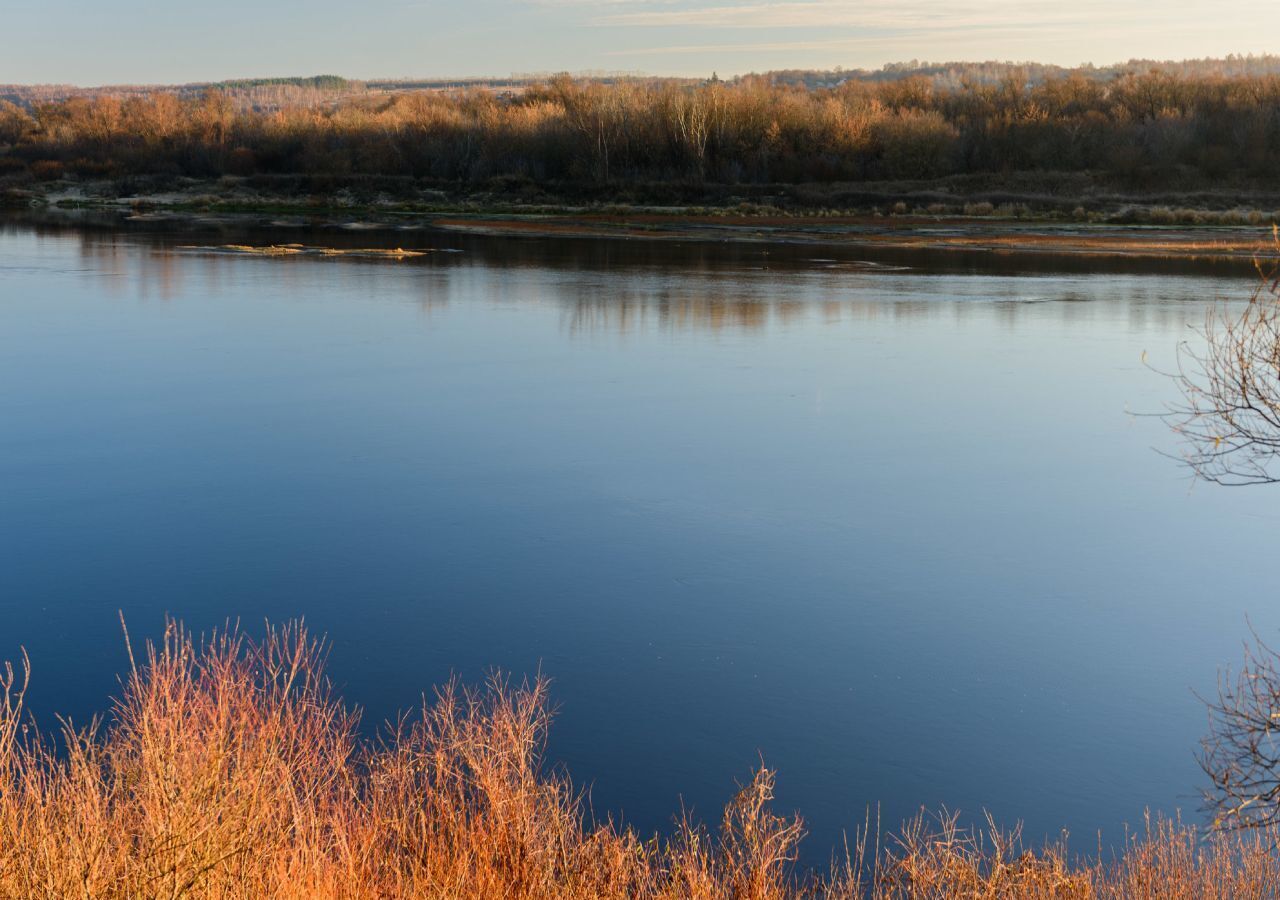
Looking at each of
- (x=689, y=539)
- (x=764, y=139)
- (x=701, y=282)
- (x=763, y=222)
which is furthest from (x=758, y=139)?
(x=689, y=539)

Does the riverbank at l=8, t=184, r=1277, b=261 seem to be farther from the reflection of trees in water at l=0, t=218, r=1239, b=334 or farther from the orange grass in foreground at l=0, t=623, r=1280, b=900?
the orange grass in foreground at l=0, t=623, r=1280, b=900

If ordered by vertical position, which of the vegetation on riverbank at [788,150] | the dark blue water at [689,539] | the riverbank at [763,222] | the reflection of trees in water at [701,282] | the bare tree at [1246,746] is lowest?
the bare tree at [1246,746]

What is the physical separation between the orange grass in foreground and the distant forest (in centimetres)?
5158

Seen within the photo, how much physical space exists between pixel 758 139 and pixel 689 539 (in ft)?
172

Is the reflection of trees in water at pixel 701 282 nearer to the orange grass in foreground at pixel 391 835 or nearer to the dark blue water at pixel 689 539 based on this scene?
the dark blue water at pixel 689 539

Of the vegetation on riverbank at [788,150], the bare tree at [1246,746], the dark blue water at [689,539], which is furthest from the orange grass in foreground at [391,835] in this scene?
the vegetation on riverbank at [788,150]

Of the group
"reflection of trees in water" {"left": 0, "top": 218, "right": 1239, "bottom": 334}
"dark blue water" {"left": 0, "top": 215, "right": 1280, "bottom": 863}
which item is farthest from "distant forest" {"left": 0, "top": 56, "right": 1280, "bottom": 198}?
"dark blue water" {"left": 0, "top": 215, "right": 1280, "bottom": 863}

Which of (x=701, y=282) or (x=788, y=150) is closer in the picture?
(x=701, y=282)

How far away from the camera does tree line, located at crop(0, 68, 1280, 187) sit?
5672cm

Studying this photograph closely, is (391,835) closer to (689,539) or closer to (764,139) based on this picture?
(689,539)

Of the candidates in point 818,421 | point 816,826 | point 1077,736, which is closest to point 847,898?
point 816,826

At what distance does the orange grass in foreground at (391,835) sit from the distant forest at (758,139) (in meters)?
51.6

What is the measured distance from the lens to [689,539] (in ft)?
31.2

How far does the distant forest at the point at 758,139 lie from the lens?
56.6 m
